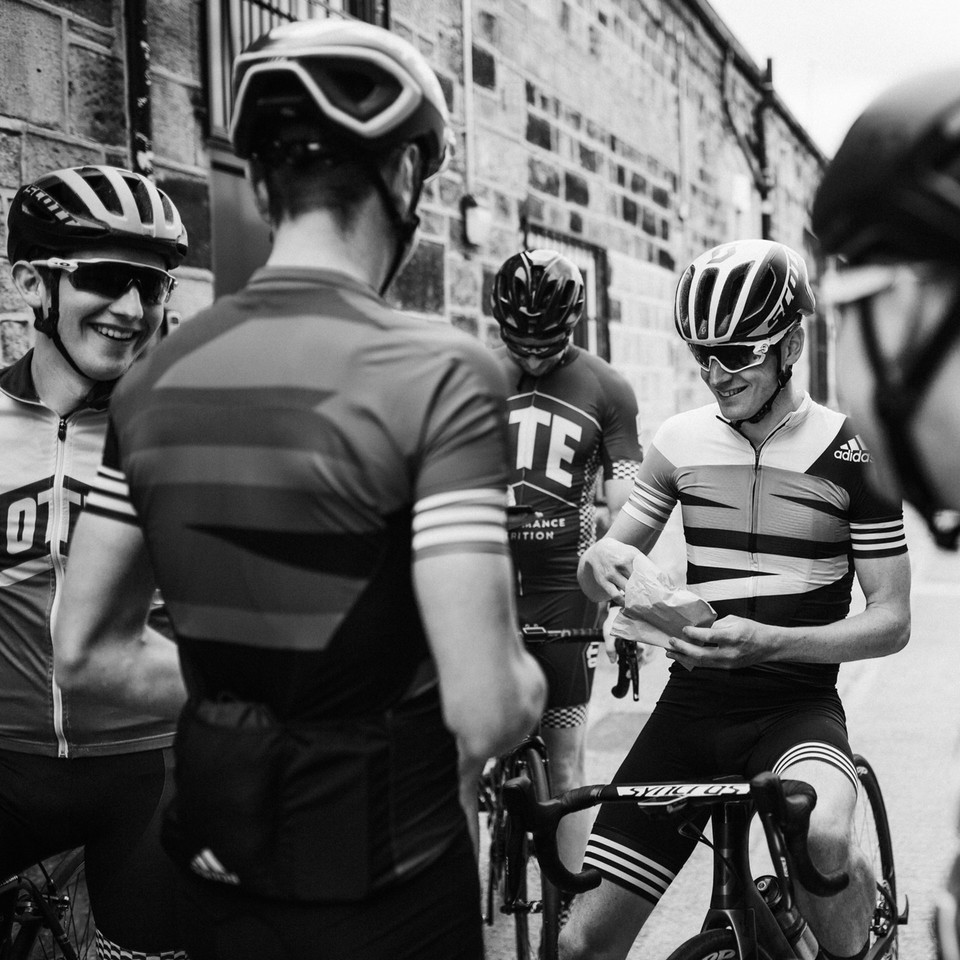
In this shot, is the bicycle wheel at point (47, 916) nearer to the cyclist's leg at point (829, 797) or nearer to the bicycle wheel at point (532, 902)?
the bicycle wheel at point (532, 902)

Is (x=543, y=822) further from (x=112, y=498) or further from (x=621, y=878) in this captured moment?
(x=112, y=498)

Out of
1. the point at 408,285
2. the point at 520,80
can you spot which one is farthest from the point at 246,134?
the point at 520,80

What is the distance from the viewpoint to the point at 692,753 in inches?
124

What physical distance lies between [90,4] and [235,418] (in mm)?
3457

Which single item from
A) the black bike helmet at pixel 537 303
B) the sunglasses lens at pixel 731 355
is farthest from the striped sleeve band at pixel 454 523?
the black bike helmet at pixel 537 303

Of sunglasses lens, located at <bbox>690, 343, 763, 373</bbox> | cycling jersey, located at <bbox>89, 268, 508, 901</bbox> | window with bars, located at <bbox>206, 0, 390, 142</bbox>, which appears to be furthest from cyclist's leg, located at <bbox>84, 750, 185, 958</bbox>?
window with bars, located at <bbox>206, 0, 390, 142</bbox>

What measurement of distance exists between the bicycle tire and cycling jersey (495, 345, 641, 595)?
2419 mm

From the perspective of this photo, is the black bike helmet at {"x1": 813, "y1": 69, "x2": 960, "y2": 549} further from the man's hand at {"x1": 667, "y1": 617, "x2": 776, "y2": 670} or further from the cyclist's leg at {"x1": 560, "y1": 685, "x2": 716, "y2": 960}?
the cyclist's leg at {"x1": 560, "y1": 685, "x2": 716, "y2": 960}

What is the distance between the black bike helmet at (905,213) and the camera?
1.26 meters

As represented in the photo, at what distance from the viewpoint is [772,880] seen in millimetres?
3068

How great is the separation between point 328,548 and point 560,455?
3.50 metres

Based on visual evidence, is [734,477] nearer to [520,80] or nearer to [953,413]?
[953,413]

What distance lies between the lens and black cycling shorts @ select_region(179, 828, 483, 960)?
1672 millimetres

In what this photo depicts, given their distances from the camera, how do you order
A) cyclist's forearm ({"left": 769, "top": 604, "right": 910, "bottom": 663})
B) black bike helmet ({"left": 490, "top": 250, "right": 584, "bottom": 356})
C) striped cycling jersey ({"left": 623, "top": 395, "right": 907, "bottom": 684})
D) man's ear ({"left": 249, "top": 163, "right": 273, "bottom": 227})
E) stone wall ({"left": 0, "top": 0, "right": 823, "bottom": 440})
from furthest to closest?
black bike helmet ({"left": 490, "top": 250, "right": 584, "bottom": 356}) < stone wall ({"left": 0, "top": 0, "right": 823, "bottom": 440}) < striped cycling jersey ({"left": 623, "top": 395, "right": 907, "bottom": 684}) < cyclist's forearm ({"left": 769, "top": 604, "right": 910, "bottom": 663}) < man's ear ({"left": 249, "top": 163, "right": 273, "bottom": 227})
